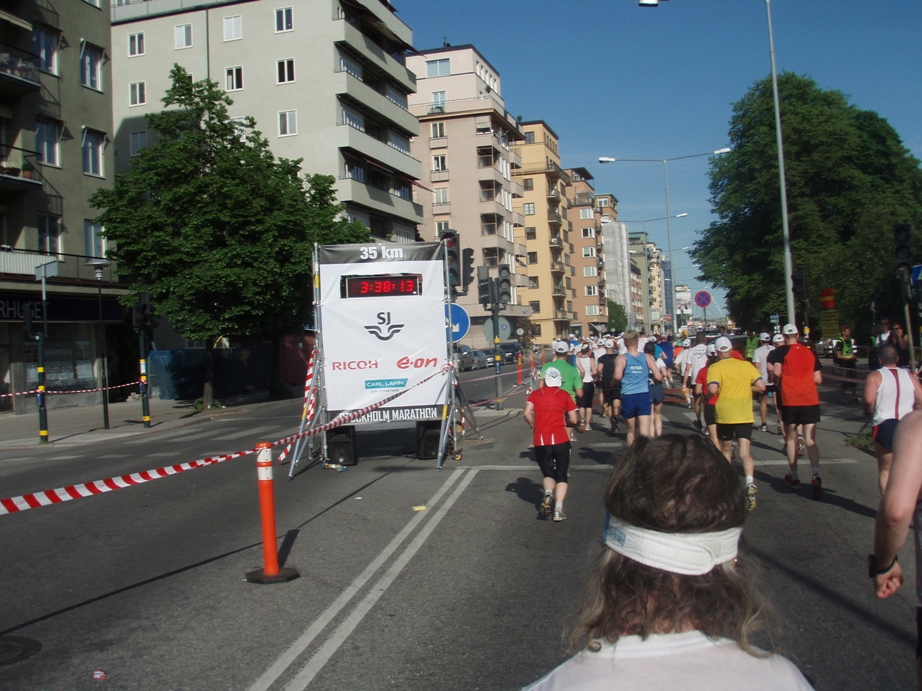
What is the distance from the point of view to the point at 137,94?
5109cm

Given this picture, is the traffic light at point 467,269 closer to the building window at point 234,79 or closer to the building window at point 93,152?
the building window at point 93,152

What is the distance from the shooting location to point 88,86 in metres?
33.2

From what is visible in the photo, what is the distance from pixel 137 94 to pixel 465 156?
90.4 ft

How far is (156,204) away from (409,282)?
1684 cm

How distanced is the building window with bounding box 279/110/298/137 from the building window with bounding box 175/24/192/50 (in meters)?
7.67

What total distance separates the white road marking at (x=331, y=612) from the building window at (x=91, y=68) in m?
30.4

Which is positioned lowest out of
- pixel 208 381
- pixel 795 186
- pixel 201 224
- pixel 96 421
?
pixel 96 421

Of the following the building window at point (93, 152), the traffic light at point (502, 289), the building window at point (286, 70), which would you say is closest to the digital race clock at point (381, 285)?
the traffic light at point (502, 289)

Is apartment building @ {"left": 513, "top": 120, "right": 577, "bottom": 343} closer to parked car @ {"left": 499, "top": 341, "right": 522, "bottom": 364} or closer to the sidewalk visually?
parked car @ {"left": 499, "top": 341, "right": 522, "bottom": 364}

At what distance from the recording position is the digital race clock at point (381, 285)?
12938 millimetres

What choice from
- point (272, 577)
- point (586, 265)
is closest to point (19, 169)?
point (272, 577)

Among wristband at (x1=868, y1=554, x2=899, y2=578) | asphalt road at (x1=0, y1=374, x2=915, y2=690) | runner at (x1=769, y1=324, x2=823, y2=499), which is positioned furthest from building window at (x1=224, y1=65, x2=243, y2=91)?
wristband at (x1=868, y1=554, x2=899, y2=578)

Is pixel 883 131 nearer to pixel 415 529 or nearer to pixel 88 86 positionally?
pixel 88 86

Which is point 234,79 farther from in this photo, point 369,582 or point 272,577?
point 369,582
